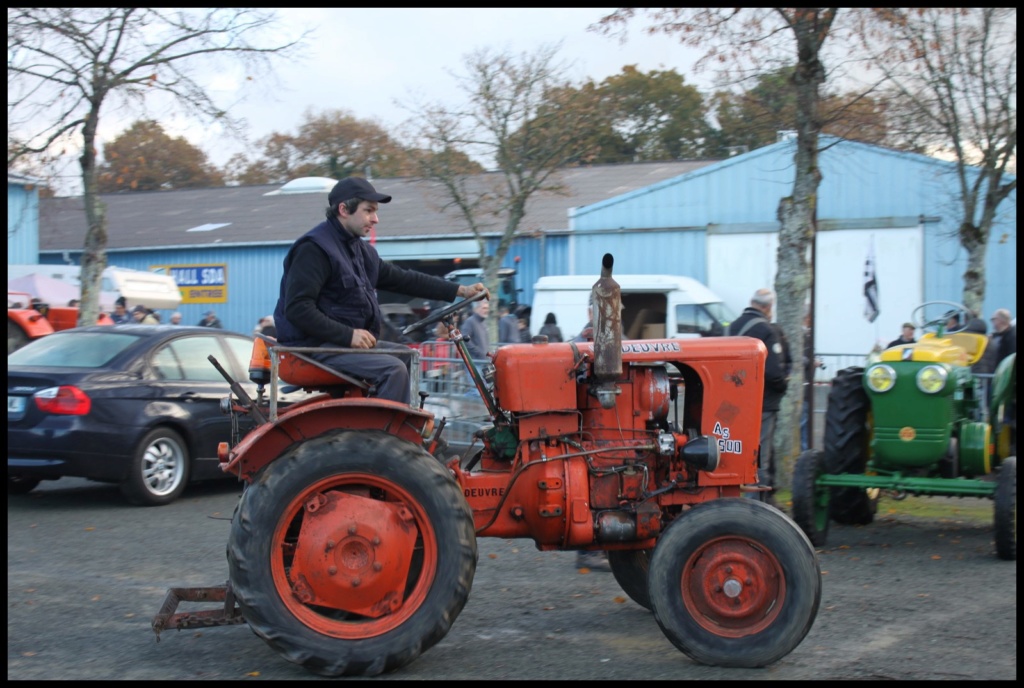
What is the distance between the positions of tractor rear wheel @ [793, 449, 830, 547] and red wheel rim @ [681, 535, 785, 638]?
2.89 m

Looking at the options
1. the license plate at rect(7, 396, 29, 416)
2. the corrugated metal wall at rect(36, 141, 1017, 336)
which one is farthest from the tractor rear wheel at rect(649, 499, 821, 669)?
the corrugated metal wall at rect(36, 141, 1017, 336)

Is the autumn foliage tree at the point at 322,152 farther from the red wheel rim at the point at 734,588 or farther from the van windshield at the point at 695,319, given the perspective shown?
the red wheel rim at the point at 734,588

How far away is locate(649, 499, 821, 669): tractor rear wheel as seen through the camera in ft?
14.7

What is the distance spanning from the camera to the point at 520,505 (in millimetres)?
4977

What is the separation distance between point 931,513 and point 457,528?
5.78m

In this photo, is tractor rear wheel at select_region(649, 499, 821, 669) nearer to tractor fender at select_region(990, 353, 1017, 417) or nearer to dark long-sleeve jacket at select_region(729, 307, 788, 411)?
dark long-sleeve jacket at select_region(729, 307, 788, 411)

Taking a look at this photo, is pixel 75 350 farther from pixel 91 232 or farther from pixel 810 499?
pixel 810 499

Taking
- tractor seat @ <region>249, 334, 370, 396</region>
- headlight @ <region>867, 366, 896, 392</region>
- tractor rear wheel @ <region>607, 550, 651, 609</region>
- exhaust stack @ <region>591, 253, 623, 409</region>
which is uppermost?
exhaust stack @ <region>591, 253, 623, 409</region>

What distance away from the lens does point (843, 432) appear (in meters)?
7.79

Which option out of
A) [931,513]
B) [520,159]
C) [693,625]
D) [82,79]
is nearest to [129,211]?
[520,159]

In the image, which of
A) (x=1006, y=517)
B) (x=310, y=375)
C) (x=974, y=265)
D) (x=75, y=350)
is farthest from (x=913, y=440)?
(x=974, y=265)

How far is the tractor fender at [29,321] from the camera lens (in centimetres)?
1714

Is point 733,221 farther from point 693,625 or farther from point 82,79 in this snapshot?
point 693,625

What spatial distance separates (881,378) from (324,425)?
4.54 metres
